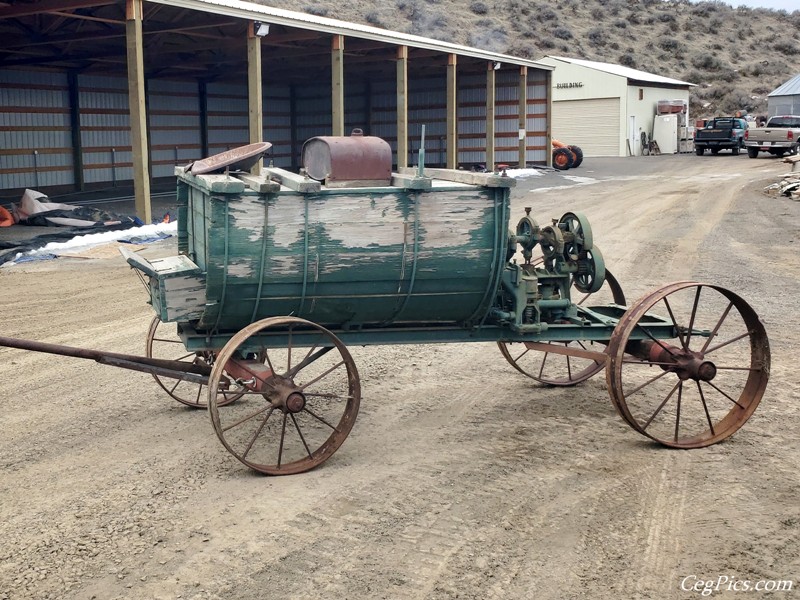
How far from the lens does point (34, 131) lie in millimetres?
24422

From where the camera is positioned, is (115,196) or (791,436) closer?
(791,436)

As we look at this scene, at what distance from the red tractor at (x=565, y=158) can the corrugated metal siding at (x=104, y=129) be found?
16143mm

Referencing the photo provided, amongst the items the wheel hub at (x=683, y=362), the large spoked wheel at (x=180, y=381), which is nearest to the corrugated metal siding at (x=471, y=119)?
the large spoked wheel at (x=180, y=381)

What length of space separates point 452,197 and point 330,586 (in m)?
2.54

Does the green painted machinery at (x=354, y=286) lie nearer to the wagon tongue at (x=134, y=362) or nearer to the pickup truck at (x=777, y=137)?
the wagon tongue at (x=134, y=362)

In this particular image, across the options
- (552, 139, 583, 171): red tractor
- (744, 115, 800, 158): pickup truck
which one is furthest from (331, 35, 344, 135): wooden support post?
(744, 115, 800, 158): pickup truck

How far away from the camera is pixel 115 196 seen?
24250mm

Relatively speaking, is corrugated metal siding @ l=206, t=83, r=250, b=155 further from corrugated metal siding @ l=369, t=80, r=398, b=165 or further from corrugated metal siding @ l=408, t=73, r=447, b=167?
corrugated metal siding @ l=408, t=73, r=447, b=167

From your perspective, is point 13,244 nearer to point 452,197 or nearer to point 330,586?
point 452,197

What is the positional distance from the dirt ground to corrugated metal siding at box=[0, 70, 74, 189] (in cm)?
1732

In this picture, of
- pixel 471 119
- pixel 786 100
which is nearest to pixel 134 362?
pixel 471 119

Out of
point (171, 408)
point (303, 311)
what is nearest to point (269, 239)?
point (303, 311)

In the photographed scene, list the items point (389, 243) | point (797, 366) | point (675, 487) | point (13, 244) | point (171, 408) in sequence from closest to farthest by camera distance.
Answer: point (675, 487)
point (389, 243)
point (171, 408)
point (797, 366)
point (13, 244)

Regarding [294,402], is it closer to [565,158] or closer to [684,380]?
[684,380]
